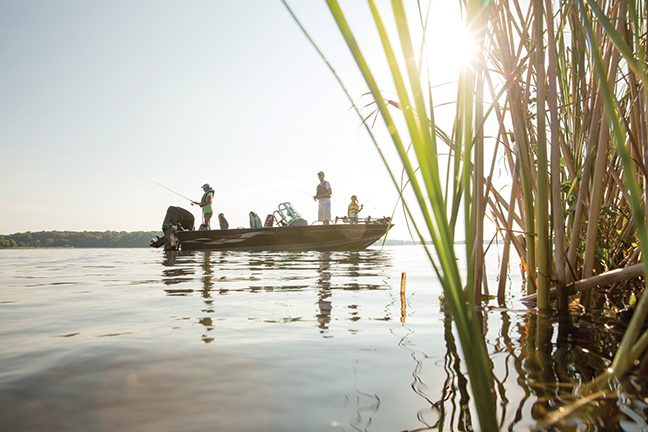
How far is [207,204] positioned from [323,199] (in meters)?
4.56

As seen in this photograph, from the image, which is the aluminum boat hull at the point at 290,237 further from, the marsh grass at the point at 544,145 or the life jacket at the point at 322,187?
the marsh grass at the point at 544,145

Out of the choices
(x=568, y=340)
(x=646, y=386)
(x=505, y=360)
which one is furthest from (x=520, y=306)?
(x=646, y=386)

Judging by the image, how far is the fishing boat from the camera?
13.6 metres

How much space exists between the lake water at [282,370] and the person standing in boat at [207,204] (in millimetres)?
13465

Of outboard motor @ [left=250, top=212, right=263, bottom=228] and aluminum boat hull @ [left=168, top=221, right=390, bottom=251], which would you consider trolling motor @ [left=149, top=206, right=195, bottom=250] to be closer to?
aluminum boat hull @ [left=168, top=221, right=390, bottom=251]

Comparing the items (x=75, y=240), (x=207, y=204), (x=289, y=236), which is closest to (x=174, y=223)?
(x=207, y=204)

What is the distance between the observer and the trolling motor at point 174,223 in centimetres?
1605

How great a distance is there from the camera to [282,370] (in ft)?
3.68

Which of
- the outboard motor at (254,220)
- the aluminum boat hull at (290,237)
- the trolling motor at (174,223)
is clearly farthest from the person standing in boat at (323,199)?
the trolling motor at (174,223)

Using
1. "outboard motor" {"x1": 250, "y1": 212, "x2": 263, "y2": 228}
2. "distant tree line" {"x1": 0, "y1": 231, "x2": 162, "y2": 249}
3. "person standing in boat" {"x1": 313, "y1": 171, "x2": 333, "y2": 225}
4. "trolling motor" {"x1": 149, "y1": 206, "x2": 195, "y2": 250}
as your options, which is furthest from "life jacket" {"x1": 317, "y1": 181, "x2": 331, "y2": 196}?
"distant tree line" {"x1": 0, "y1": 231, "x2": 162, "y2": 249}

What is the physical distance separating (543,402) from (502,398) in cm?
8

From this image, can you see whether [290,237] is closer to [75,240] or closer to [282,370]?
[282,370]

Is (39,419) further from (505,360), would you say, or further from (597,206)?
(597,206)

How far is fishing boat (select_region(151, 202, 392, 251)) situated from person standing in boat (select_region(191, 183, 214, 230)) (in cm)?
36
